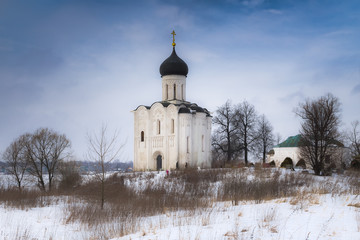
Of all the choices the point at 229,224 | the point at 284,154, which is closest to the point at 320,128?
the point at 284,154

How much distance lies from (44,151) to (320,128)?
78.3 ft

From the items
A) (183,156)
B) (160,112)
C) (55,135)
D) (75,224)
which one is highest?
(160,112)

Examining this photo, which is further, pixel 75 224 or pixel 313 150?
pixel 313 150

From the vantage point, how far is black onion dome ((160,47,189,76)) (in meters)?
35.7

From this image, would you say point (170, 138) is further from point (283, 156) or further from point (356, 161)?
point (356, 161)

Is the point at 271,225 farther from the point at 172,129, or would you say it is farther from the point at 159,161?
the point at 159,161

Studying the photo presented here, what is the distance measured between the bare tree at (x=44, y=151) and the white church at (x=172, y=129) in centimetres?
732

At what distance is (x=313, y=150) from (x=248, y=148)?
501 inches

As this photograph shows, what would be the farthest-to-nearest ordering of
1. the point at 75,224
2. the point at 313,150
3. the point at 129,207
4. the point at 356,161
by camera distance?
1. the point at 356,161
2. the point at 313,150
3. the point at 129,207
4. the point at 75,224

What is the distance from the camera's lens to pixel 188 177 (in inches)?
918

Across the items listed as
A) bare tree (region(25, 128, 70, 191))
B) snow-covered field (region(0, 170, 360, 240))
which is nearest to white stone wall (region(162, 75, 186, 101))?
bare tree (region(25, 128, 70, 191))

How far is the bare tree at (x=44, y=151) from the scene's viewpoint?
1272 inches

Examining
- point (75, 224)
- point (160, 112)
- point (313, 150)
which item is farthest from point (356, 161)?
point (75, 224)

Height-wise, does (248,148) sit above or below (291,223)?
above
